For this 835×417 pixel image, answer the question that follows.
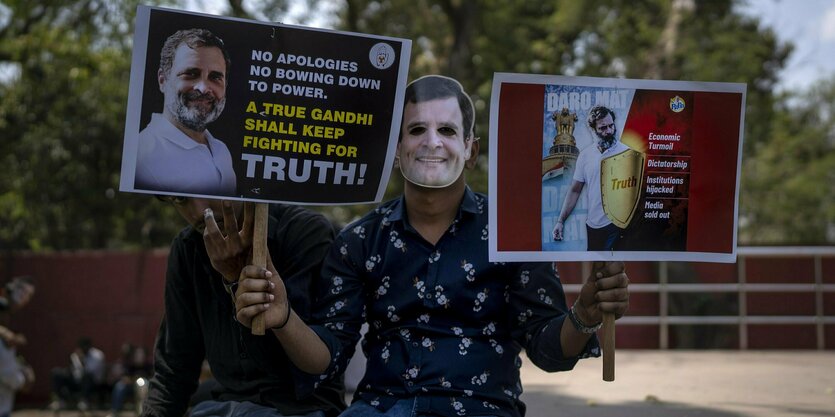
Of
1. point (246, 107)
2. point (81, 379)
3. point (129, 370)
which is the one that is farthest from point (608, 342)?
point (81, 379)

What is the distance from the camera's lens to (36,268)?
721 inches

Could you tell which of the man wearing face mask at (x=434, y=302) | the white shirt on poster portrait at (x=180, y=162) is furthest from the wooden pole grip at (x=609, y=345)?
the white shirt on poster portrait at (x=180, y=162)

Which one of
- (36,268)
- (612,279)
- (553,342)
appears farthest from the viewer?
(36,268)

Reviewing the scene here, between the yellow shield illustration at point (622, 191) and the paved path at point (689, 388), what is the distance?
1.83 m

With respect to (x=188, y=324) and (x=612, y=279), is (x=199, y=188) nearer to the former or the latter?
(x=188, y=324)

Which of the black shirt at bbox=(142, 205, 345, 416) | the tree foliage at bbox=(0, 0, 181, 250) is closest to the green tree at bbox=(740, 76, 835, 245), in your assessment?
the tree foliage at bbox=(0, 0, 181, 250)

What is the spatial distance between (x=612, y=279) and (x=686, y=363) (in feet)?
15.4

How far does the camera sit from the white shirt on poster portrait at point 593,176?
9.96 feet

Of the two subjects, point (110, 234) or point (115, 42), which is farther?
point (110, 234)

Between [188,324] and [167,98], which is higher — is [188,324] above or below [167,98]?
below

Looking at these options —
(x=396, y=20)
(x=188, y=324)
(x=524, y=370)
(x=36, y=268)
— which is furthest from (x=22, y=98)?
(x=188, y=324)

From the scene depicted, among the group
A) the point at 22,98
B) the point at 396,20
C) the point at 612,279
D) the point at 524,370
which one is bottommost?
the point at 524,370

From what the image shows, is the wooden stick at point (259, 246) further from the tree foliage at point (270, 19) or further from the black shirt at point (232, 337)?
the tree foliage at point (270, 19)

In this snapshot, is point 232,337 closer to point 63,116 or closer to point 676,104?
point 676,104
